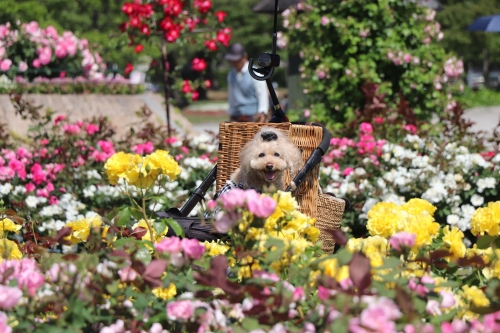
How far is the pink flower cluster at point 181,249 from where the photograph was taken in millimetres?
2207

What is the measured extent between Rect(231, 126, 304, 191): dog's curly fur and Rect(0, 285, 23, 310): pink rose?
2369mm

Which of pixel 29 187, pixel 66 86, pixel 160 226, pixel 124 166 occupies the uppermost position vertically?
pixel 124 166

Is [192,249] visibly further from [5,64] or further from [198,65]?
[5,64]

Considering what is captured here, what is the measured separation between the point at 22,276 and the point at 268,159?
220 centimetres

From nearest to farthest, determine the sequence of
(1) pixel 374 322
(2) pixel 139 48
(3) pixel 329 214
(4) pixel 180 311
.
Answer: (1) pixel 374 322 < (4) pixel 180 311 < (3) pixel 329 214 < (2) pixel 139 48

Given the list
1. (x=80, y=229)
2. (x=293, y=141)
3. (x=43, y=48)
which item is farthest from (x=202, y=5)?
(x=80, y=229)

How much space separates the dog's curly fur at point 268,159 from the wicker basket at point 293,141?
0.14m

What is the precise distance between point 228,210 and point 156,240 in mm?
884

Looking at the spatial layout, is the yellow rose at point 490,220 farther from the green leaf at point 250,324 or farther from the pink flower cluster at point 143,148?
the pink flower cluster at point 143,148

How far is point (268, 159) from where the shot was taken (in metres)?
4.25

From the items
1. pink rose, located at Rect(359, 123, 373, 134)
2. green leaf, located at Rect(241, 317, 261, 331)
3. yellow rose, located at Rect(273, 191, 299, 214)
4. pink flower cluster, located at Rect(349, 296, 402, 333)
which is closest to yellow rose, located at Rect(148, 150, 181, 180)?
yellow rose, located at Rect(273, 191, 299, 214)

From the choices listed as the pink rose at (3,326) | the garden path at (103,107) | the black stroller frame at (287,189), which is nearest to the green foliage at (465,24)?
the garden path at (103,107)

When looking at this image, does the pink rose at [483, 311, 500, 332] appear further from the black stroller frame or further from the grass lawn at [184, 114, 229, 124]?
the grass lawn at [184, 114, 229, 124]

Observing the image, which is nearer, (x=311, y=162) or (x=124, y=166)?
(x=124, y=166)
